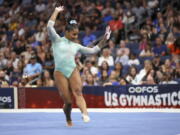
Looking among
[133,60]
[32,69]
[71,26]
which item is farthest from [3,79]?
[71,26]

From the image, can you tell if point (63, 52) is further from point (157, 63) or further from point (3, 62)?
point (3, 62)

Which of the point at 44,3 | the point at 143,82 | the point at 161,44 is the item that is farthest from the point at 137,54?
the point at 44,3

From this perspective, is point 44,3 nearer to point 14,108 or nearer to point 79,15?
point 79,15

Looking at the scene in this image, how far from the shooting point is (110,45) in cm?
1683

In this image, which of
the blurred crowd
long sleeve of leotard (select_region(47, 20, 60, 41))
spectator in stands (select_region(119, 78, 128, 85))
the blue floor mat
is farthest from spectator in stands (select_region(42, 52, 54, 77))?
long sleeve of leotard (select_region(47, 20, 60, 41))

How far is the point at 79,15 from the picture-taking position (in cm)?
1923

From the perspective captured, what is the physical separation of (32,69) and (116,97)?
142 inches

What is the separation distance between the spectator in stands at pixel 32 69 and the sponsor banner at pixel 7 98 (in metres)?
1.10

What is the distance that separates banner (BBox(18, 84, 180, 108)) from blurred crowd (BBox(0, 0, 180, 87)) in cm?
46

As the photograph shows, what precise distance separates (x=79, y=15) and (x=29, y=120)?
913 centimetres

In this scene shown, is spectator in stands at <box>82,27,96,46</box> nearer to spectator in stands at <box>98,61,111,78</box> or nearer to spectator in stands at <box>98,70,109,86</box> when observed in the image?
spectator in stands at <box>98,61,111,78</box>

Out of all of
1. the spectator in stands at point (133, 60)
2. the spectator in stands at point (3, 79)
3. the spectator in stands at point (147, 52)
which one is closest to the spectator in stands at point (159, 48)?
the spectator in stands at point (147, 52)

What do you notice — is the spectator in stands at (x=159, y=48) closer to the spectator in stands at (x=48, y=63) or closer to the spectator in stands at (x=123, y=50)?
the spectator in stands at (x=123, y=50)

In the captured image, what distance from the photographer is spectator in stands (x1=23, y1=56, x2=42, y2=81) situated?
652 inches
